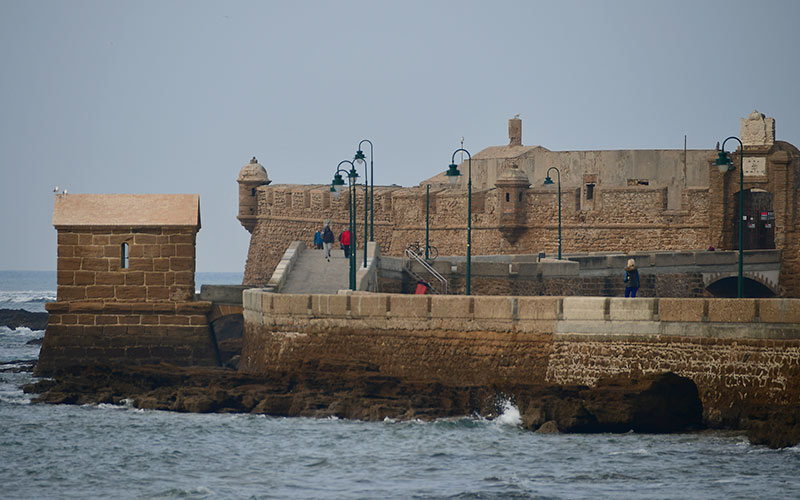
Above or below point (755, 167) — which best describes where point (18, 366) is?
below

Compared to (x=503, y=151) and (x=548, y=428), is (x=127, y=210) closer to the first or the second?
(x=548, y=428)

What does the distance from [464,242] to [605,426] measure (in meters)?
28.5

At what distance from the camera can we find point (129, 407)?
105 ft

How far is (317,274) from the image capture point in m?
38.7

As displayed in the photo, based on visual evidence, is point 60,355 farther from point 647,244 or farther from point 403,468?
point 647,244

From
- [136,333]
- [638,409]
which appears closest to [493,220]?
[136,333]

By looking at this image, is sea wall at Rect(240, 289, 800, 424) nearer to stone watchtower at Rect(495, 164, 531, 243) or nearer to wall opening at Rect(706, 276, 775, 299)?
wall opening at Rect(706, 276, 775, 299)

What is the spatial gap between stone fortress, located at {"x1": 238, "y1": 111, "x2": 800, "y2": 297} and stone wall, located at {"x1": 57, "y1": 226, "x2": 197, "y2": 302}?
14816 mm

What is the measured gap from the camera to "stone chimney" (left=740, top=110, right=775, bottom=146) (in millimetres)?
52500

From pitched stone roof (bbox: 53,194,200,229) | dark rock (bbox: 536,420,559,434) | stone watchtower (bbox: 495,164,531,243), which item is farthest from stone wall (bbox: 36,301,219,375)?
stone watchtower (bbox: 495,164,531,243)

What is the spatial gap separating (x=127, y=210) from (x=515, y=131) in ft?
145

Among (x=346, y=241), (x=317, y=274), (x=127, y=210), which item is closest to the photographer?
(x=127, y=210)

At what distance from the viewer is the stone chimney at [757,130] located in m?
52.5

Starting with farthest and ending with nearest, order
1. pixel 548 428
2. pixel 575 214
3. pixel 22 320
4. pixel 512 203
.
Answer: pixel 22 320, pixel 512 203, pixel 575 214, pixel 548 428
